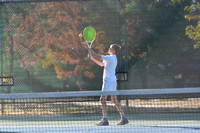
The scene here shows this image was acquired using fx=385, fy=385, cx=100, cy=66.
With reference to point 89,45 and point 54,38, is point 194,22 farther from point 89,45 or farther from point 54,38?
point 54,38

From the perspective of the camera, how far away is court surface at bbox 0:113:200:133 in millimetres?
6832

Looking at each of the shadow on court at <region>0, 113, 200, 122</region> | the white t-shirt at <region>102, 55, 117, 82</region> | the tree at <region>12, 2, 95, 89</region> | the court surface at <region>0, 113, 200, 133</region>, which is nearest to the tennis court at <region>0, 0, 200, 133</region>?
the tree at <region>12, 2, 95, 89</region>

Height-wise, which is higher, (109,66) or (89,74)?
(109,66)

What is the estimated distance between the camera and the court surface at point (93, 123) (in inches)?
269

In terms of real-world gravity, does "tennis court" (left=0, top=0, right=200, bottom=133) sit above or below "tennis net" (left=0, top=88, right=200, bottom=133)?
above

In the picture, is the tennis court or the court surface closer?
the court surface

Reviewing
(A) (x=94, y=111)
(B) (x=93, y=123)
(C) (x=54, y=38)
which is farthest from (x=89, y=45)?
(B) (x=93, y=123)

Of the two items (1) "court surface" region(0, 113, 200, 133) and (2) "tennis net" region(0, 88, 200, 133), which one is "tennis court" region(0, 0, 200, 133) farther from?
(1) "court surface" region(0, 113, 200, 133)

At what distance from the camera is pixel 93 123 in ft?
25.6

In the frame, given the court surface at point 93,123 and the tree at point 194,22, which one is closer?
the court surface at point 93,123

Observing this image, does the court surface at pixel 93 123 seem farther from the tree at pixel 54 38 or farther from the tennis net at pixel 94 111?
the tree at pixel 54 38

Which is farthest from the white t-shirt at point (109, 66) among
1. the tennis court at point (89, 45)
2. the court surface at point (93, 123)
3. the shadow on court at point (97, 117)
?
the tennis court at point (89, 45)

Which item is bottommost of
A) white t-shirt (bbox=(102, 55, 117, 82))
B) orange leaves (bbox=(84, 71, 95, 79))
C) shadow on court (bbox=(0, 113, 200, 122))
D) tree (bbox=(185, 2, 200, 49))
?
shadow on court (bbox=(0, 113, 200, 122))

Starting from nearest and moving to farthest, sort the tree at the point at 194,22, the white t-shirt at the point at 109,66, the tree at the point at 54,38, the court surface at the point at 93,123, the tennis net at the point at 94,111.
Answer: the court surface at the point at 93,123
the white t-shirt at the point at 109,66
the tennis net at the point at 94,111
the tree at the point at 194,22
the tree at the point at 54,38
